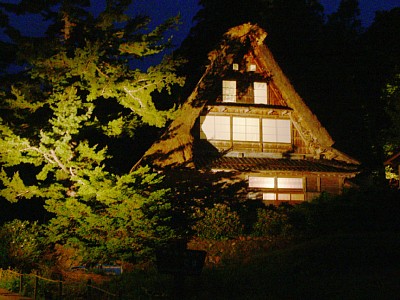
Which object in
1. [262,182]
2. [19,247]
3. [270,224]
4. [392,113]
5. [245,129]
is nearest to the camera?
[19,247]

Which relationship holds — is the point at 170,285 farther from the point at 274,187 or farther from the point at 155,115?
the point at 274,187

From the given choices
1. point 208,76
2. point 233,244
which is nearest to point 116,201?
point 233,244

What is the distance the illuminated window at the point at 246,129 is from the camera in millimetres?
23906

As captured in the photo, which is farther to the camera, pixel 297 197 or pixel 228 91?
pixel 297 197

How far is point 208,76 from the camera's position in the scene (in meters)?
21.8

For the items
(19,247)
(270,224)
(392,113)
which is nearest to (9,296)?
(19,247)

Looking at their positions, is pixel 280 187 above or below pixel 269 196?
above

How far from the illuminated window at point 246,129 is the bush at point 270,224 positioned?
16.1 feet

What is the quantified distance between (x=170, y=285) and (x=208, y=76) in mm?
11152

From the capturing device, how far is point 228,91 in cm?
2400

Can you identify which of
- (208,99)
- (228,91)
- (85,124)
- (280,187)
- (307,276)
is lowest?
(307,276)

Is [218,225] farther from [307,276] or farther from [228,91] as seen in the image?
[228,91]

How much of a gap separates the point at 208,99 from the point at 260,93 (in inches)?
150

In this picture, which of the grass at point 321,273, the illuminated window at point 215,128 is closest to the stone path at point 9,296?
the grass at point 321,273
